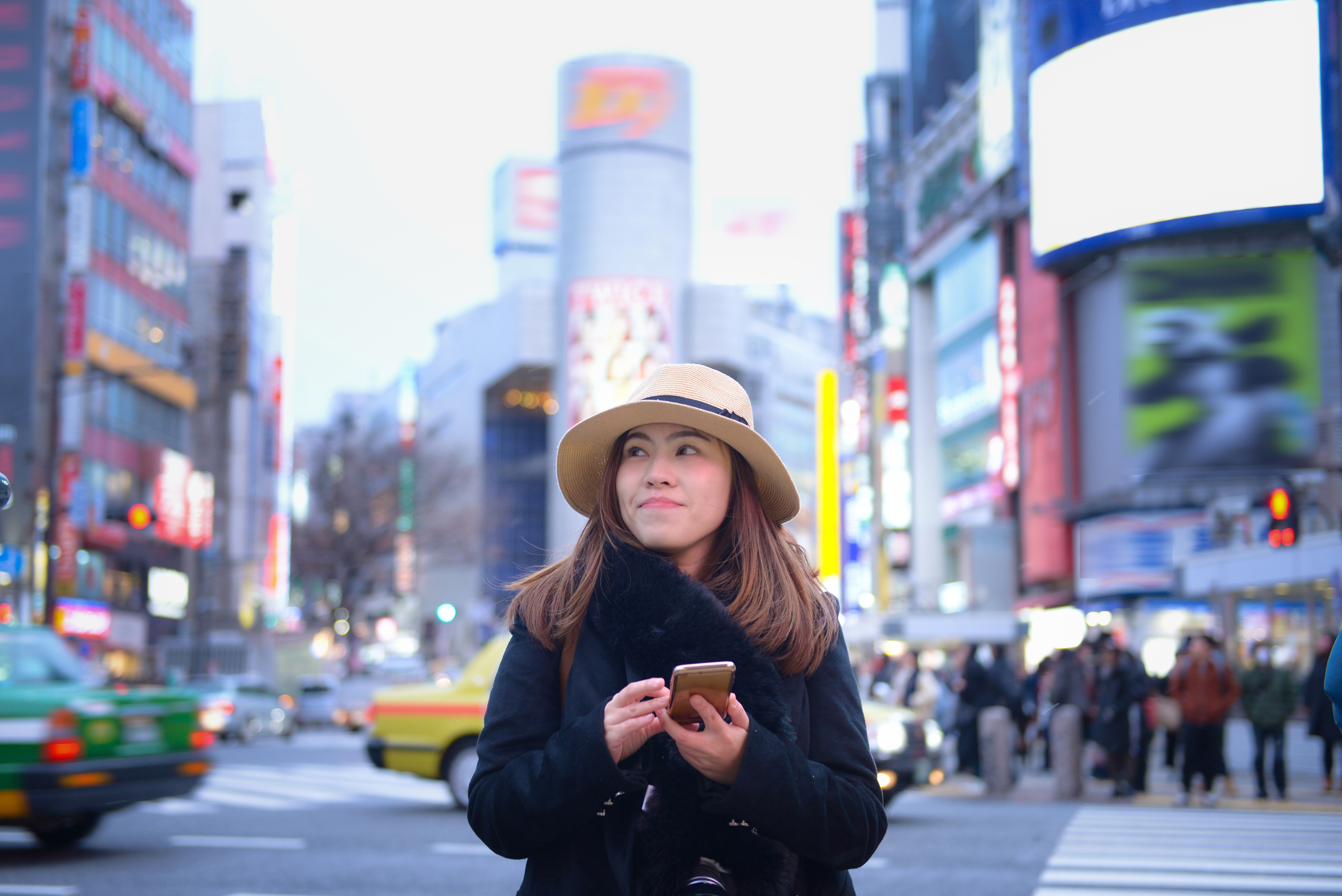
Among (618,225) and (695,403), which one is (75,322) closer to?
(695,403)

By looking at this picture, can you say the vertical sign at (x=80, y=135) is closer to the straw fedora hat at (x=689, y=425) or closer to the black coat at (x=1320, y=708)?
the black coat at (x=1320, y=708)

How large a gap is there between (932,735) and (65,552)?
106 feet

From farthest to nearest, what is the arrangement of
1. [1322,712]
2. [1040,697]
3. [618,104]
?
[618,104] → [1040,697] → [1322,712]

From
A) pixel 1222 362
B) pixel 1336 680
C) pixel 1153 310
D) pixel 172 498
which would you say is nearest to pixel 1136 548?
pixel 1222 362

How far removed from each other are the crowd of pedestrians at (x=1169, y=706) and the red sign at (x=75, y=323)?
96.5 ft

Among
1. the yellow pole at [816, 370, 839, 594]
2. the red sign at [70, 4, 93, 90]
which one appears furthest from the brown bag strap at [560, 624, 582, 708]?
the yellow pole at [816, 370, 839, 594]

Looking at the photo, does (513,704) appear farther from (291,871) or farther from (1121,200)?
(1121,200)

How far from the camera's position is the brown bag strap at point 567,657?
275cm

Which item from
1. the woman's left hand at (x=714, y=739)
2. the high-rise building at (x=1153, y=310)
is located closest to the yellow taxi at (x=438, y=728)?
the woman's left hand at (x=714, y=739)

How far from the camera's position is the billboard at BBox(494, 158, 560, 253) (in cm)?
11950

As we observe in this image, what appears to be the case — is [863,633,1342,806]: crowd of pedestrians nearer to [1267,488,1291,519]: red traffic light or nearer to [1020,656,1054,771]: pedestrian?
[1267,488,1291,519]: red traffic light

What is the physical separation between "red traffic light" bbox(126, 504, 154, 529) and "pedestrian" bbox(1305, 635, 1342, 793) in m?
18.1

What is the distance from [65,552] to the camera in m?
41.9

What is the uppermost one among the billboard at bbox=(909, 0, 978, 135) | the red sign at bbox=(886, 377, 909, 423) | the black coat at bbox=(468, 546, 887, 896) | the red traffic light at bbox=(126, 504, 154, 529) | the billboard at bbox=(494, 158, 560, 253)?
the billboard at bbox=(494, 158, 560, 253)
